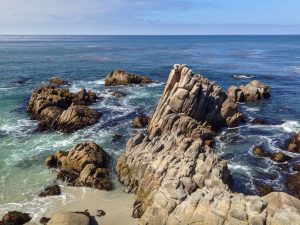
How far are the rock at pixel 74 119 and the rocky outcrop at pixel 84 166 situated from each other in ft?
42.1

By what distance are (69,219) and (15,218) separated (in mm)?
6084

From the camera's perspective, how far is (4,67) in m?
125

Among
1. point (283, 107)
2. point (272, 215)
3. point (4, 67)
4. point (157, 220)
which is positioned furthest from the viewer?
point (4, 67)

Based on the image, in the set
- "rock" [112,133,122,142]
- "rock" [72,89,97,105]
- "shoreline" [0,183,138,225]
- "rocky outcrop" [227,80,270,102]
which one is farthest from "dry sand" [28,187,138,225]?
"rocky outcrop" [227,80,270,102]

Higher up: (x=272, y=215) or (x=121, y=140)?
(x=272, y=215)

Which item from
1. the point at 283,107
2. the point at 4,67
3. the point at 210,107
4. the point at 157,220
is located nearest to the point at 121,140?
the point at 210,107

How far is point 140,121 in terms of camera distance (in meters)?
62.5

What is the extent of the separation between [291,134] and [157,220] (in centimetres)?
3679

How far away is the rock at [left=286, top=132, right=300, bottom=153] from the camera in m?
52.3

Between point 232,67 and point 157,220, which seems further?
point 232,67

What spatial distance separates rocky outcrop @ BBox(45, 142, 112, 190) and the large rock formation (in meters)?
2.51

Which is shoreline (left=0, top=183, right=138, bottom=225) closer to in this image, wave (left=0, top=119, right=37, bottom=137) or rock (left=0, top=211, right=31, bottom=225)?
rock (left=0, top=211, right=31, bottom=225)

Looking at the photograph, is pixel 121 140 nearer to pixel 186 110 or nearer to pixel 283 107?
pixel 186 110

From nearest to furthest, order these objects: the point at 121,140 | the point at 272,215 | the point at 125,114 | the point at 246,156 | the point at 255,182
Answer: the point at 272,215
the point at 255,182
the point at 246,156
the point at 121,140
the point at 125,114
